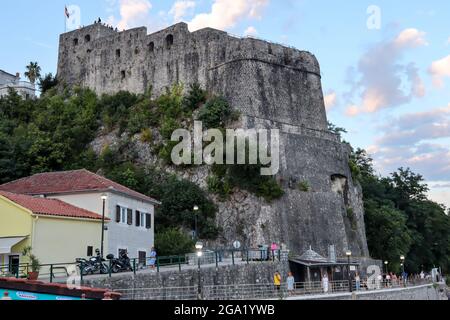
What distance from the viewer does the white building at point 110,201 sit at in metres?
33.8

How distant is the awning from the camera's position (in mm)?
28250

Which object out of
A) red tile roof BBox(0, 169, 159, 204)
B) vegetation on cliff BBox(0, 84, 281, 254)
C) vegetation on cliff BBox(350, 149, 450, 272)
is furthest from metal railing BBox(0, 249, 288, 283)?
vegetation on cliff BBox(350, 149, 450, 272)

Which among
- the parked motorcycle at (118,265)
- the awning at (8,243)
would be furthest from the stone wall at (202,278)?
the awning at (8,243)

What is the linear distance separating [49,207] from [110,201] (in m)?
4.21

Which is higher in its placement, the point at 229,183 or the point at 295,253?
the point at 229,183

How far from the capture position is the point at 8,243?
93.3 feet

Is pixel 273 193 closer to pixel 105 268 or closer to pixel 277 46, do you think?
pixel 277 46

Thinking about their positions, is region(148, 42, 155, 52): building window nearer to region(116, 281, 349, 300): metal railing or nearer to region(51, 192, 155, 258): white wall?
region(51, 192, 155, 258): white wall

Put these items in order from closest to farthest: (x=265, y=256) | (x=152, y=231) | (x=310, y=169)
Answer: (x=265, y=256), (x=152, y=231), (x=310, y=169)

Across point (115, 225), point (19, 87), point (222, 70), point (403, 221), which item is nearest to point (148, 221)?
point (115, 225)

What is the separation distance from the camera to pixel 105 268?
2641 cm

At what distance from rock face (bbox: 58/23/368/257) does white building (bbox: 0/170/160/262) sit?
7.83 meters
